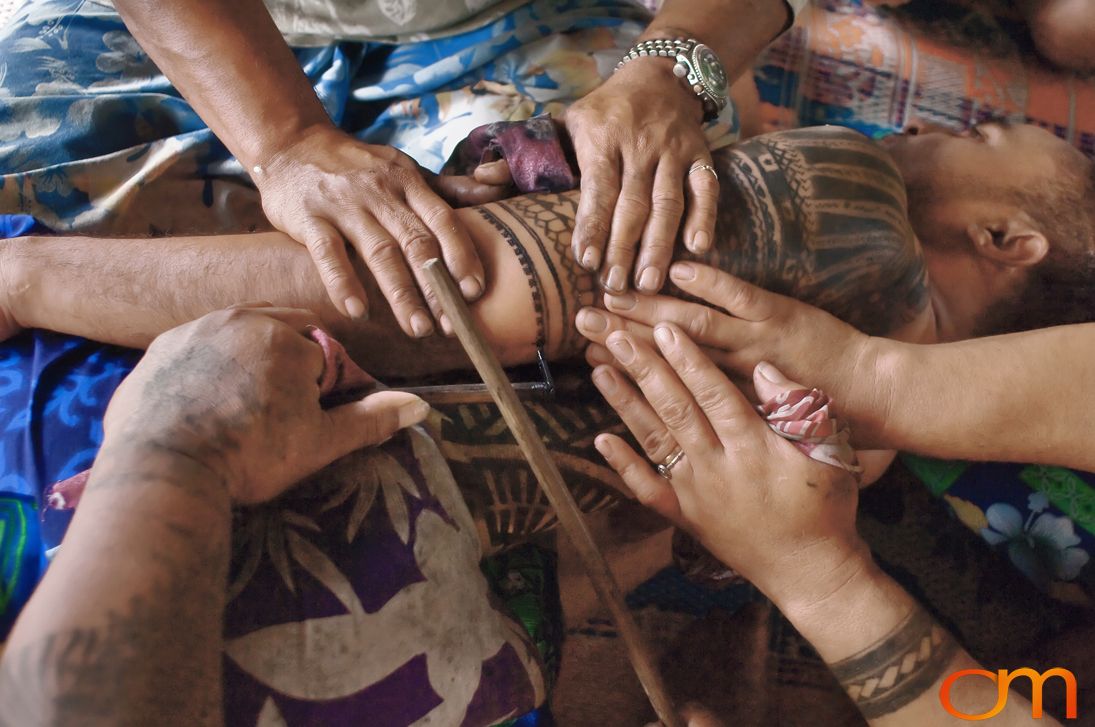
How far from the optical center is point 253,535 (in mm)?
658

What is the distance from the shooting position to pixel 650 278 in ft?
2.66

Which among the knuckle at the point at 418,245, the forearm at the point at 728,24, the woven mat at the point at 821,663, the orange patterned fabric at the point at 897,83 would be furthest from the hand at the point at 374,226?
the orange patterned fabric at the point at 897,83

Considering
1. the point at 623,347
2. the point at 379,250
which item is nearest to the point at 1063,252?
the point at 623,347

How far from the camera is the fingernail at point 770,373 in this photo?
0.84 m

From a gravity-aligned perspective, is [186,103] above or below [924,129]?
above

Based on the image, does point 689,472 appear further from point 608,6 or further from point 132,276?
Result: point 608,6

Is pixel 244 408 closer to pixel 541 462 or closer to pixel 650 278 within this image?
pixel 541 462

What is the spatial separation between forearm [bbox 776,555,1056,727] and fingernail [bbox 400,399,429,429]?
0.43 metres

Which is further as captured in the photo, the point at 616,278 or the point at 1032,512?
the point at 1032,512

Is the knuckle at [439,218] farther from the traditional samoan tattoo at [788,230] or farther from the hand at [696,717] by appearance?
the hand at [696,717]

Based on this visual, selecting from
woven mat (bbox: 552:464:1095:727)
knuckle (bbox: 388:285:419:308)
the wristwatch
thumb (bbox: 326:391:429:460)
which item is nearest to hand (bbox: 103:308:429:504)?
thumb (bbox: 326:391:429:460)

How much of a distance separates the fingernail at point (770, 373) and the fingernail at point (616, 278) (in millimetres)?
167

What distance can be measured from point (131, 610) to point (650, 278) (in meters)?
0.52

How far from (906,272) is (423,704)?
666mm
